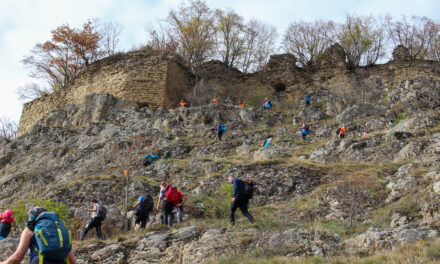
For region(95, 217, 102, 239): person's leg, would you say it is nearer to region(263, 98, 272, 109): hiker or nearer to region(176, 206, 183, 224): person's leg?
region(176, 206, 183, 224): person's leg

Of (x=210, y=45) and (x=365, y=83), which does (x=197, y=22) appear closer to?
(x=210, y=45)

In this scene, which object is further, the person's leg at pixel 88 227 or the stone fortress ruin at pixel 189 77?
the stone fortress ruin at pixel 189 77

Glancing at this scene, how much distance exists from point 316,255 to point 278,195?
213 inches

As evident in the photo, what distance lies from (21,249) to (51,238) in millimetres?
350

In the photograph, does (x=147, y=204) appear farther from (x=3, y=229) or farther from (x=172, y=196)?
(x=3, y=229)

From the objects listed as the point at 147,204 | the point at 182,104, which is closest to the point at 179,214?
the point at 147,204

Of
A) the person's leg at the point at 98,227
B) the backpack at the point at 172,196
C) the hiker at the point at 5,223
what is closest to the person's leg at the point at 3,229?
the hiker at the point at 5,223

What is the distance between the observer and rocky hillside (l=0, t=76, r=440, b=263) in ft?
25.0

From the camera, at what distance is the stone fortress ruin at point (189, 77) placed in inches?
947

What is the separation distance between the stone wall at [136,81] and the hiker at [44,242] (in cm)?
1857

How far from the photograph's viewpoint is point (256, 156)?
1529cm

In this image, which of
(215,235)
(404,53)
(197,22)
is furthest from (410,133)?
(197,22)

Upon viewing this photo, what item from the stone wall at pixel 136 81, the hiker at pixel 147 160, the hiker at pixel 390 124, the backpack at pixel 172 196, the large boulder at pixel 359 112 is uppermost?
the stone wall at pixel 136 81

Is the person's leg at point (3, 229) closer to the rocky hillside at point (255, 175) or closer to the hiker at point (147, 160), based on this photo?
the rocky hillside at point (255, 175)
